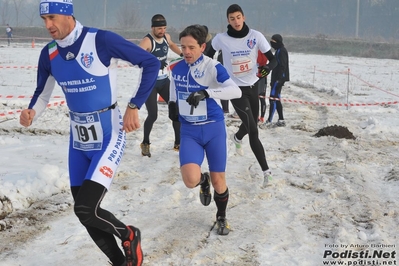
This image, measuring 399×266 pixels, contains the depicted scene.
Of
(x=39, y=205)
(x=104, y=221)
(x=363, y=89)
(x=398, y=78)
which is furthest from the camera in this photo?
(x=398, y=78)

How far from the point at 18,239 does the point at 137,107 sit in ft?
6.28

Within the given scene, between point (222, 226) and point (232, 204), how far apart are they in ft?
3.16

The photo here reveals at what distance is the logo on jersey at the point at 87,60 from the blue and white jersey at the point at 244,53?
11.4ft

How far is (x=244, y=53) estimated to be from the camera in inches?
286

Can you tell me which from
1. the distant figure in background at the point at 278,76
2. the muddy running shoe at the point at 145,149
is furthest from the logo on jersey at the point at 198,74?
the distant figure in background at the point at 278,76

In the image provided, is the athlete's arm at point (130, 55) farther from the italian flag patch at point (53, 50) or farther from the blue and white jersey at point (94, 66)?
the italian flag patch at point (53, 50)

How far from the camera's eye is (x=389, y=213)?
5.77 metres

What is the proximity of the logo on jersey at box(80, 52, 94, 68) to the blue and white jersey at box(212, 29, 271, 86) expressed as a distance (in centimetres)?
349

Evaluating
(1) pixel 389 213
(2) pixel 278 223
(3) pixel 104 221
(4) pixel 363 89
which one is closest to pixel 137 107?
(3) pixel 104 221

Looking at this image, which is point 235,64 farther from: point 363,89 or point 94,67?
point 363,89

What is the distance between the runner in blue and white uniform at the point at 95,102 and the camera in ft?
12.9

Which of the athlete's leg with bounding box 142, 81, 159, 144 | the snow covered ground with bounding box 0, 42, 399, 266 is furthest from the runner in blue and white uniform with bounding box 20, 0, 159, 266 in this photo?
the athlete's leg with bounding box 142, 81, 159, 144

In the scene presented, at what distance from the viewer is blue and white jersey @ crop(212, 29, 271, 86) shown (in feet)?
23.6

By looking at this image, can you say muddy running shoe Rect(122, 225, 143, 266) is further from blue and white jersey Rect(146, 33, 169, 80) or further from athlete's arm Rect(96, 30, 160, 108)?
blue and white jersey Rect(146, 33, 169, 80)
